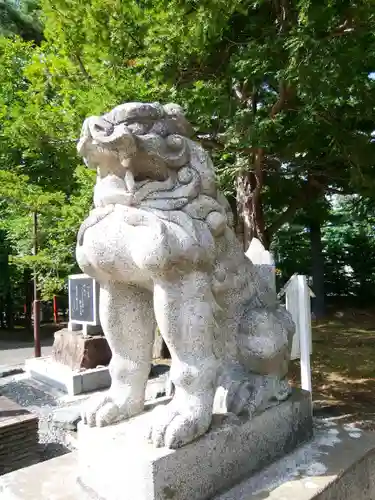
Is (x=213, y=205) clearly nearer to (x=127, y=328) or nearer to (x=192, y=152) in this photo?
(x=192, y=152)

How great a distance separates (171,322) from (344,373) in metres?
5.19

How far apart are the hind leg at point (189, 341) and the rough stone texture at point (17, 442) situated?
7.64ft

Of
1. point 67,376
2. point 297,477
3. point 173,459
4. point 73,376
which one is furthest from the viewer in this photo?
point 67,376

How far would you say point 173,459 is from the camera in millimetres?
1563

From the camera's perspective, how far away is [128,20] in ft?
13.9

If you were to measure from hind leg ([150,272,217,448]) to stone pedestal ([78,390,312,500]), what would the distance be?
0.32ft

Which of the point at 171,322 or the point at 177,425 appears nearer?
the point at 177,425

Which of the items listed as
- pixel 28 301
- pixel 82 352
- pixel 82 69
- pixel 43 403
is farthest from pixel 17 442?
pixel 28 301

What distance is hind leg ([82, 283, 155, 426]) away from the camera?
1878mm

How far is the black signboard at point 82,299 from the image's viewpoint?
21.5 feet

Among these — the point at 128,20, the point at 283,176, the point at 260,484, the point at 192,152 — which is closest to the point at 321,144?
the point at 283,176

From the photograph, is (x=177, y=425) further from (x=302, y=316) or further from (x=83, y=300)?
(x=83, y=300)

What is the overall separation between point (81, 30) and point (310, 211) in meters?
6.63

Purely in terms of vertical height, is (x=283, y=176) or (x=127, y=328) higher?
(x=283, y=176)
